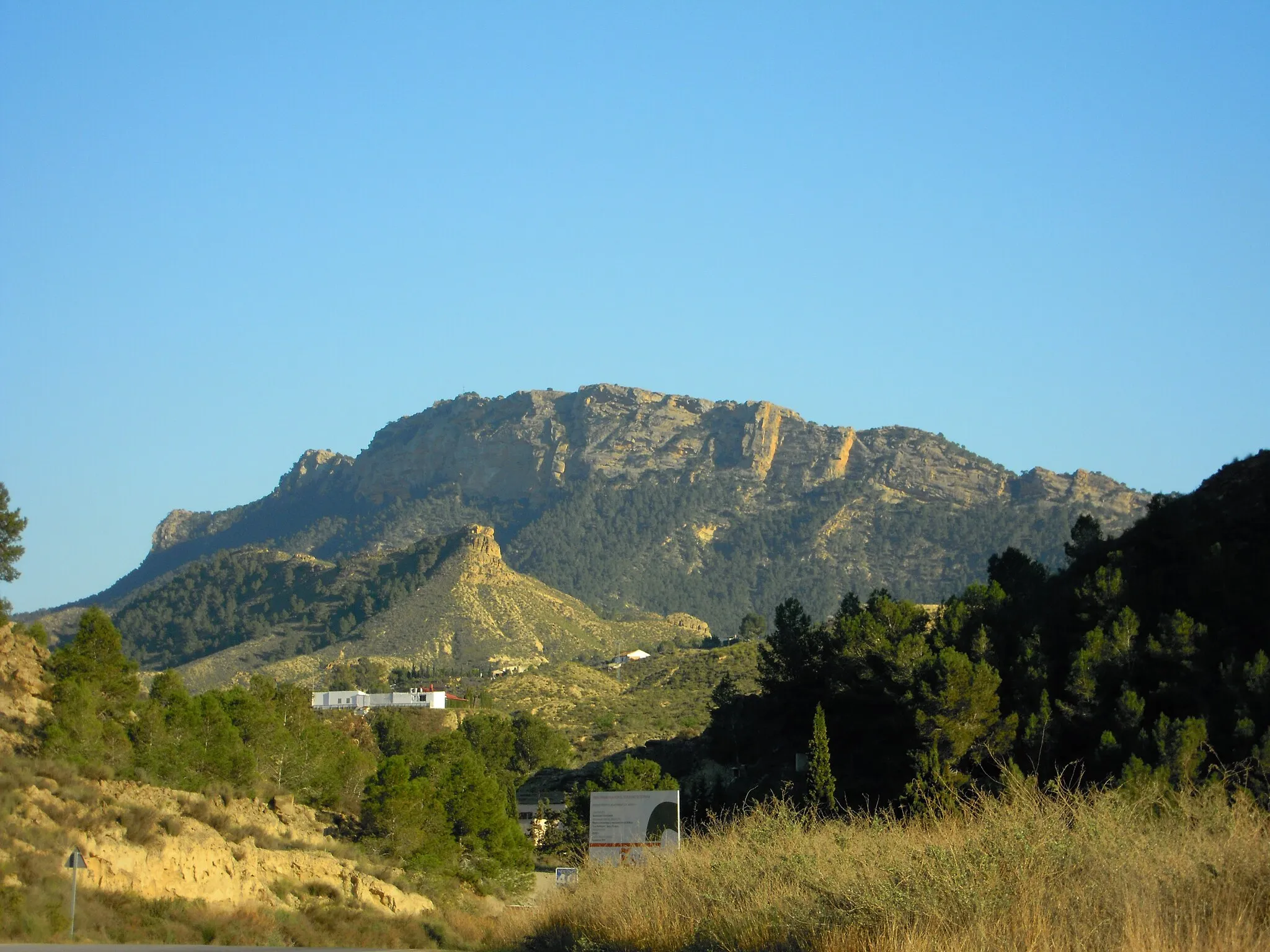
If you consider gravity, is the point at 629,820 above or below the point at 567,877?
above

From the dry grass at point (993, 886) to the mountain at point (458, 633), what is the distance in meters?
96.5

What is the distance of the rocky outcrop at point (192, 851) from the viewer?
27625 mm

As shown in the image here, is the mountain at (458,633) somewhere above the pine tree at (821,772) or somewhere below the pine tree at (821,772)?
above

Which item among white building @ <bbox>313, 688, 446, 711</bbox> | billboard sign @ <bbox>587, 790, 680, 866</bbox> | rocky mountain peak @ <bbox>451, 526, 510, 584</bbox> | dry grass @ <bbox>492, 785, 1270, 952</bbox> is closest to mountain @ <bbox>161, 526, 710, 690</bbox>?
rocky mountain peak @ <bbox>451, 526, 510, 584</bbox>

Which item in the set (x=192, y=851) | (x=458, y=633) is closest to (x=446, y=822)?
(x=192, y=851)

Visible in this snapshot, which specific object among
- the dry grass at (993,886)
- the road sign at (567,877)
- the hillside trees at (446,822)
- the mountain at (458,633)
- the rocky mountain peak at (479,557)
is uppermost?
the rocky mountain peak at (479,557)

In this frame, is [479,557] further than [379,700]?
Yes

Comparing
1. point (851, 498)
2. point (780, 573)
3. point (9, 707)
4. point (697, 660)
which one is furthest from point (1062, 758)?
point (851, 498)

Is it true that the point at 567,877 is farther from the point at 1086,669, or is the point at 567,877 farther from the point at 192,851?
the point at 1086,669

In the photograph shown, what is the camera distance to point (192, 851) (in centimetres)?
2955

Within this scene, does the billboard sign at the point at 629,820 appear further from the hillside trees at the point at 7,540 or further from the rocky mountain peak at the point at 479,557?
the rocky mountain peak at the point at 479,557

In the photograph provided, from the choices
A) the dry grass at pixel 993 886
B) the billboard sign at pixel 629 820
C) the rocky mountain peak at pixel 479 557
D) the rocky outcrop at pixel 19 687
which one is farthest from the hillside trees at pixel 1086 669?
the rocky mountain peak at pixel 479 557

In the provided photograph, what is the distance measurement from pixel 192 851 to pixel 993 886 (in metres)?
23.9

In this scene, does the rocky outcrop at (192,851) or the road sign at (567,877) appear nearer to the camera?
the road sign at (567,877)
